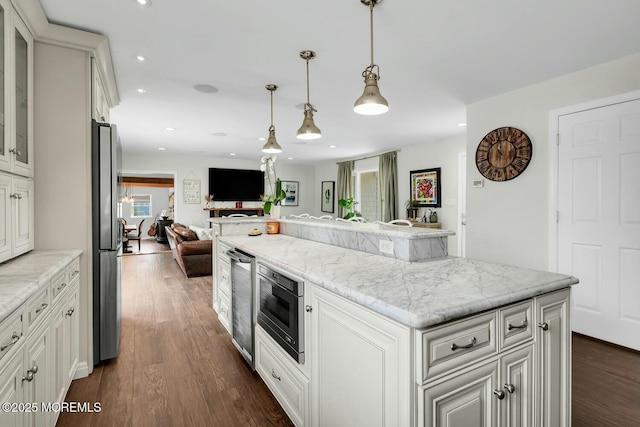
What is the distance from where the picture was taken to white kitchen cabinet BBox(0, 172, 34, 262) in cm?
173

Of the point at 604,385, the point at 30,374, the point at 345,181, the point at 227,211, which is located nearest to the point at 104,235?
the point at 30,374

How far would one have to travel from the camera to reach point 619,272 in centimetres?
282

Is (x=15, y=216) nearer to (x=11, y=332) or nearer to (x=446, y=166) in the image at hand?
(x=11, y=332)

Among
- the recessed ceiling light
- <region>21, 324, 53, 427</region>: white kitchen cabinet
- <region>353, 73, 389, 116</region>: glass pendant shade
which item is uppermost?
the recessed ceiling light

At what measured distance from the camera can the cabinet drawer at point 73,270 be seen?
2.02m

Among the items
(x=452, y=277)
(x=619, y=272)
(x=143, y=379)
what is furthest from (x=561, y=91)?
(x=143, y=379)

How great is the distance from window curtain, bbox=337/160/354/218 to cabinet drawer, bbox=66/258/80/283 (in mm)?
6928

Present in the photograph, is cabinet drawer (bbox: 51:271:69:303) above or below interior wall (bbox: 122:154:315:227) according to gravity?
below

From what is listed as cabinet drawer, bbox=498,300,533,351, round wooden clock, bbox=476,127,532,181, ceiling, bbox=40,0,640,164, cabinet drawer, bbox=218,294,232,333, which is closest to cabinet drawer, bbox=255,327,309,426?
cabinet drawer, bbox=218,294,232,333

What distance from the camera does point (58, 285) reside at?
5.89 ft

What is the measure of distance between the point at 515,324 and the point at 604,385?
5.38 feet

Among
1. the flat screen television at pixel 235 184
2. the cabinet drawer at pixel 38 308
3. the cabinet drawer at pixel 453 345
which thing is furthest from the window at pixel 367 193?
the cabinet drawer at pixel 38 308

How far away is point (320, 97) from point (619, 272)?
10.8 ft

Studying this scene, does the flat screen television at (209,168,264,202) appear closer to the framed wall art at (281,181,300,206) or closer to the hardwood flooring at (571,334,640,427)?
the framed wall art at (281,181,300,206)
